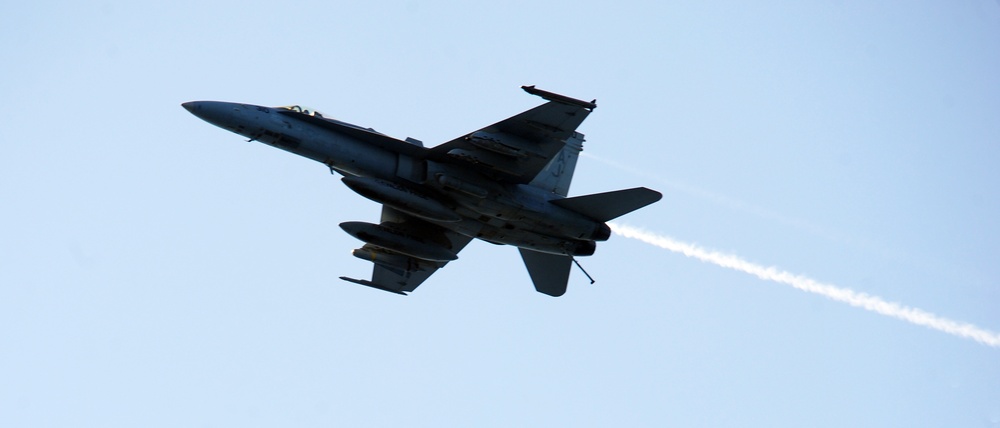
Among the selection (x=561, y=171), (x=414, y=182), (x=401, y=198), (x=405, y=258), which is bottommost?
(x=405, y=258)

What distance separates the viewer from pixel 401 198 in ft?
76.7

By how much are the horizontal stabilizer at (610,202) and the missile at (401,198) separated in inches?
98.8

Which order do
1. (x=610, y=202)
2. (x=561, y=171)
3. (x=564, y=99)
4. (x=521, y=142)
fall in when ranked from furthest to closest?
1. (x=561, y=171)
2. (x=610, y=202)
3. (x=521, y=142)
4. (x=564, y=99)

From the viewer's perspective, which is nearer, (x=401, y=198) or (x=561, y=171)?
(x=401, y=198)

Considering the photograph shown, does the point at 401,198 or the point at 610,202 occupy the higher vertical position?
the point at 610,202

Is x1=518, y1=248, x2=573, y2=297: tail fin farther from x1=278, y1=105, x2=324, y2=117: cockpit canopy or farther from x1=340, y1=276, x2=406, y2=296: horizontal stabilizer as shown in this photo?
x1=278, y1=105, x2=324, y2=117: cockpit canopy

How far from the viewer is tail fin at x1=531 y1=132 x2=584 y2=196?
26469 millimetres

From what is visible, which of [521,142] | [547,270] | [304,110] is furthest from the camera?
[547,270]

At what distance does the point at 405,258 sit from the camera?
2767 centimetres

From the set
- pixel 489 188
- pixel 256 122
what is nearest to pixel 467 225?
pixel 489 188

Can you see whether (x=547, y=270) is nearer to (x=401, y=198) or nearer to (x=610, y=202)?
(x=610, y=202)

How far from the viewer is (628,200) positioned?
24609 millimetres

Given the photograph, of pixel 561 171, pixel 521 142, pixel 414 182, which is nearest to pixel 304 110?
pixel 414 182

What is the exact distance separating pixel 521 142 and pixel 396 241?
4.49 metres
